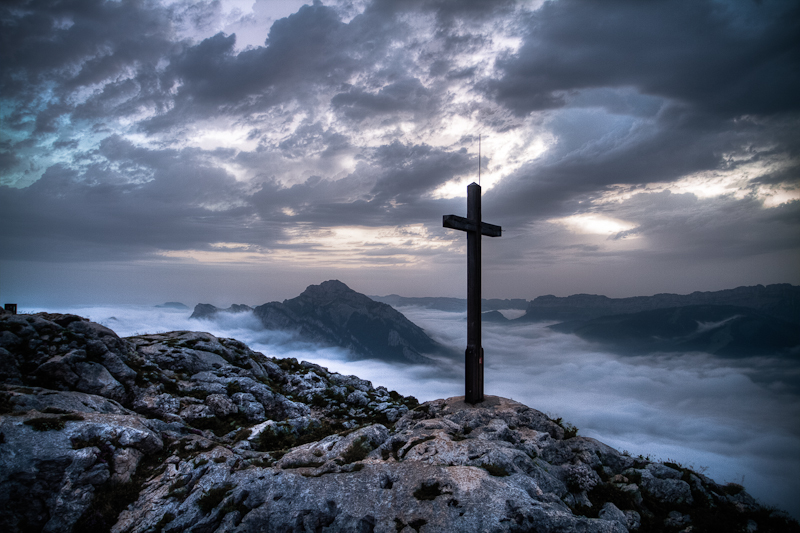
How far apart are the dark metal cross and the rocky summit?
3.52ft

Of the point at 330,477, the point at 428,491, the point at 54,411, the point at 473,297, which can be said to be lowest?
the point at 330,477

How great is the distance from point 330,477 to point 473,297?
9711 mm

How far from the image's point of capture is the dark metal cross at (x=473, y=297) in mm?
15516

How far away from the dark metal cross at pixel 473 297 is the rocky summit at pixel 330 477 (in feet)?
3.52

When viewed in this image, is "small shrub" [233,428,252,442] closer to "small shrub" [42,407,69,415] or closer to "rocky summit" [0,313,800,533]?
"rocky summit" [0,313,800,533]

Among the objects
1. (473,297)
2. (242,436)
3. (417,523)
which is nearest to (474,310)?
(473,297)

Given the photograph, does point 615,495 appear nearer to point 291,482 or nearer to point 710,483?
point 710,483

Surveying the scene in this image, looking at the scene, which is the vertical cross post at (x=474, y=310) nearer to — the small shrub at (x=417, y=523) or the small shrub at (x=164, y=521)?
the small shrub at (x=417, y=523)

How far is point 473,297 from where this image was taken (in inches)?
618

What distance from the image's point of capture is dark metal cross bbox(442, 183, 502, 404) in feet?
50.9

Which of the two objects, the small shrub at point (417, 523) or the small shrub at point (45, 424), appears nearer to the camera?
the small shrub at point (417, 523)

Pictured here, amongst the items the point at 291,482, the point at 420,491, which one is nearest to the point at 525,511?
the point at 420,491

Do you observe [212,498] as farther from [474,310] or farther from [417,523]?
[474,310]

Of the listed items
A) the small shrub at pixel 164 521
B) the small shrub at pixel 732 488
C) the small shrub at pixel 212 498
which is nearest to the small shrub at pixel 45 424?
the small shrub at pixel 164 521
